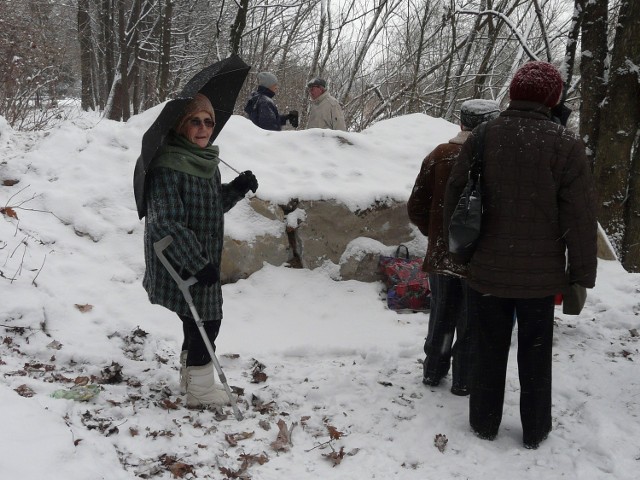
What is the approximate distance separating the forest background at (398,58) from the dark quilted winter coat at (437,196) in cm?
195

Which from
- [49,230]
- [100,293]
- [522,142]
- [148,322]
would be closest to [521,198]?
[522,142]

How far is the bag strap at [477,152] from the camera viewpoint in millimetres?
3020

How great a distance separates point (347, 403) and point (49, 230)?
353 centimetres

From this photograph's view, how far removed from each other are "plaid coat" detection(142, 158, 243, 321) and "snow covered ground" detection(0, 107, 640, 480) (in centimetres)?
70

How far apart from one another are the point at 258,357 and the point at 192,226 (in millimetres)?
1519

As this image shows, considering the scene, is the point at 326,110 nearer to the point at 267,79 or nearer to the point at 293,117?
the point at 293,117

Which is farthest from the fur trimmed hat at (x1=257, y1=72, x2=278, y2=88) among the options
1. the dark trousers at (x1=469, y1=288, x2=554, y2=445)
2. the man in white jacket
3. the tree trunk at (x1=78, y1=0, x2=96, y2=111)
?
the tree trunk at (x1=78, y1=0, x2=96, y2=111)

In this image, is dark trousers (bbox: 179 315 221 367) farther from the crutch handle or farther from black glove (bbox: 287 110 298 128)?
black glove (bbox: 287 110 298 128)

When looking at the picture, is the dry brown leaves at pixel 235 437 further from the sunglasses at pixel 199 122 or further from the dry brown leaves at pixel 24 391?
the sunglasses at pixel 199 122

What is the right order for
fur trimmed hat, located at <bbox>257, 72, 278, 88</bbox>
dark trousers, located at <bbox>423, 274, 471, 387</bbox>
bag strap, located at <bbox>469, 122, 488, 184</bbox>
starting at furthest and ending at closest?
fur trimmed hat, located at <bbox>257, 72, 278, 88</bbox>, dark trousers, located at <bbox>423, 274, 471, 387</bbox>, bag strap, located at <bbox>469, 122, 488, 184</bbox>

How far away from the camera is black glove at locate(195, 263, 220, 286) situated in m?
3.13

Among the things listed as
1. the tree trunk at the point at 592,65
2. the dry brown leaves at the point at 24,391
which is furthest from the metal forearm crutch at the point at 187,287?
the tree trunk at the point at 592,65

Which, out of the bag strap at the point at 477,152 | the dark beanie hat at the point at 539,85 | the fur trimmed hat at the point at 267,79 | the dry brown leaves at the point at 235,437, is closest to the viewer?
the dark beanie hat at the point at 539,85

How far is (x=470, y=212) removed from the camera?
297 centimetres
